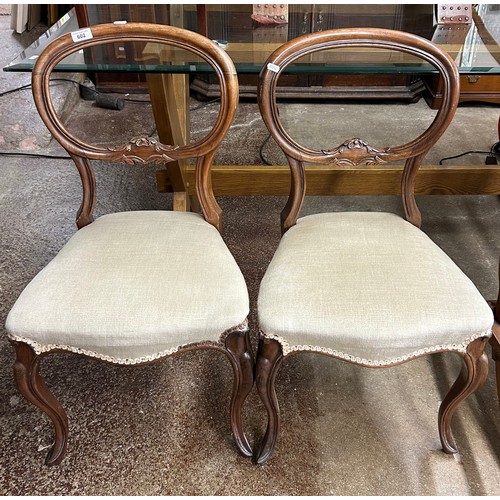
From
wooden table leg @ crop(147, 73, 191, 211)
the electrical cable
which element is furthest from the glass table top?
the electrical cable

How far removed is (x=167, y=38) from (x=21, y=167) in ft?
5.41

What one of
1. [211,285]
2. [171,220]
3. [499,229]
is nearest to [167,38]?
[171,220]

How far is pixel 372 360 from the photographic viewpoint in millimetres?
997

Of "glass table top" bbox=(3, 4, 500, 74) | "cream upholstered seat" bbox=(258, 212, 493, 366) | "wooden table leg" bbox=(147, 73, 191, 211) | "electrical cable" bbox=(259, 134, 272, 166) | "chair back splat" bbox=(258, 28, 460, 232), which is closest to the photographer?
"cream upholstered seat" bbox=(258, 212, 493, 366)

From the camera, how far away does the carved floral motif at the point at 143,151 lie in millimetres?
1188

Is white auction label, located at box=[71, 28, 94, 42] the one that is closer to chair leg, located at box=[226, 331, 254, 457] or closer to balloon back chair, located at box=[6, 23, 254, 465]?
balloon back chair, located at box=[6, 23, 254, 465]

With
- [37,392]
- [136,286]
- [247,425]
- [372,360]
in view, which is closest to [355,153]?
[372,360]

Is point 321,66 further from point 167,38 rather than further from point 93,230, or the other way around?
point 93,230

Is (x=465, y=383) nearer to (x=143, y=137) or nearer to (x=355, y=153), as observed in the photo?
(x=355, y=153)

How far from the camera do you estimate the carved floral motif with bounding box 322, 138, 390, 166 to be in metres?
1.17

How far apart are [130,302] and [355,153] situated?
62cm

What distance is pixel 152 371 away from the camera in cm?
144

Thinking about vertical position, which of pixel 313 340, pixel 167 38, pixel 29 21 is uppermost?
pixel 167 38

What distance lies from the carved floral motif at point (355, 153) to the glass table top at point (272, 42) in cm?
25
